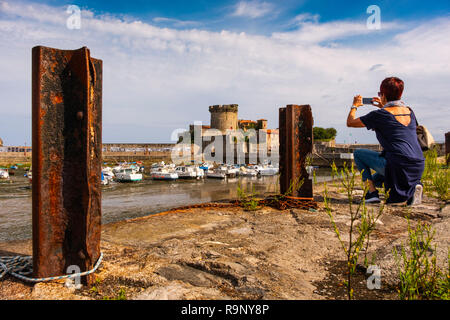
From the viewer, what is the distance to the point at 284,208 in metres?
4.14

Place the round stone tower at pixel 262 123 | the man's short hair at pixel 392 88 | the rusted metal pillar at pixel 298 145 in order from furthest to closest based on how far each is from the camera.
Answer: the round stone tower at pixel 262 123, the rusted metal pillar at pixel 298 145, the man's short hair at pixel 392 88

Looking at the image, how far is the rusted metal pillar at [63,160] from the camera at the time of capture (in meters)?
1.83

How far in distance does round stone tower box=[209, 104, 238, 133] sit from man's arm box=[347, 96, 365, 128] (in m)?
55.5

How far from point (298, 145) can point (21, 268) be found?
3443 millimetres

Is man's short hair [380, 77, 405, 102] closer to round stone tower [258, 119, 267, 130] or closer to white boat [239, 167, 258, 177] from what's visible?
white boat [239, 167, 258, 177]

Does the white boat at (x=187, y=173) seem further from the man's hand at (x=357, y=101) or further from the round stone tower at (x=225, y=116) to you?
the man's hand at (x=357, y=101)

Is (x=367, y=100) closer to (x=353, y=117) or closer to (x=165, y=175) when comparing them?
(x=353, y=117)

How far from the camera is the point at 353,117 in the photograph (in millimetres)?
3562

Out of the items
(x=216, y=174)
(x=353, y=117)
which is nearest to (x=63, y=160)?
(x=353, y=117)

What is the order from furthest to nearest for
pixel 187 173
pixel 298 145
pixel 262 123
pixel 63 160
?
1. pixel 262 123
2. pixel 187 173
3. pixel 298 145
4. pixel 63 160

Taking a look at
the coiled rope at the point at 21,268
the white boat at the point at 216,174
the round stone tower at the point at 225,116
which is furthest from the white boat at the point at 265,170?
the coiled rope at the point at 21,268

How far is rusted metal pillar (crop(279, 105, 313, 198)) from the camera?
14.3 ft

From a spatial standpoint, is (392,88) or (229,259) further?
(392,88)

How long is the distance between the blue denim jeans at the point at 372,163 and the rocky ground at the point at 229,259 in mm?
408
